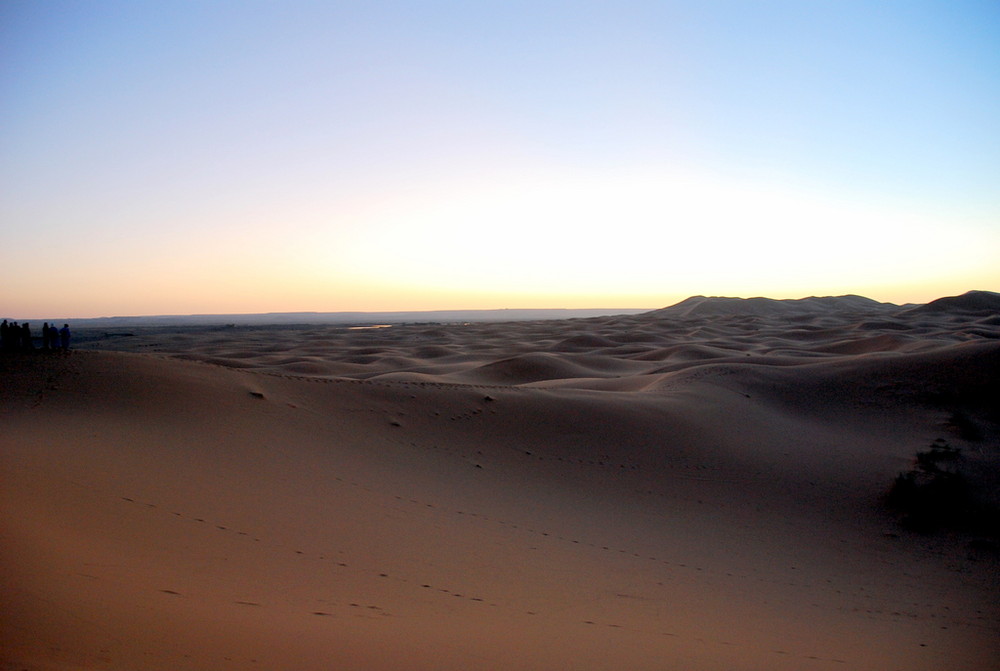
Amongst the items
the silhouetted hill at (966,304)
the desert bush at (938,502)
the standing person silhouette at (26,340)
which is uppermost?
the silhouetted hill at (966,304)

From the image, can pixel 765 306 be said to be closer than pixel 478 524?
No

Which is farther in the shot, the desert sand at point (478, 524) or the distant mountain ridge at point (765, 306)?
the distant mountain ridge at point (765, 306)

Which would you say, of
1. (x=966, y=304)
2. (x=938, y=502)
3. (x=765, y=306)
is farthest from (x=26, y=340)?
(x=765, y=306)

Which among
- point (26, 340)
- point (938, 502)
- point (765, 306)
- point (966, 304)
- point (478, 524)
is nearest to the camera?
point (478, 524)

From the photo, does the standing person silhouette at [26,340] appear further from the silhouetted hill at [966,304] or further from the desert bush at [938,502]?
the silhouetted hill at [966,304]

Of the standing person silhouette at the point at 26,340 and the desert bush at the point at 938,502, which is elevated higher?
the standing person silhouette at the point at 26,340

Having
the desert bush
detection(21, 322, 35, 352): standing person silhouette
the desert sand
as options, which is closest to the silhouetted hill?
the desert sand

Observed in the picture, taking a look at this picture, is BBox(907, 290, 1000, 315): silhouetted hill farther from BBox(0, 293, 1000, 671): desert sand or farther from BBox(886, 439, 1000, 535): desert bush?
BBox(886, 439, 1000, 535): desert bush

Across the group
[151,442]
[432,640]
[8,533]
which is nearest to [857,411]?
[432,640]

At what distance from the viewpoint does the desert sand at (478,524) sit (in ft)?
11.3

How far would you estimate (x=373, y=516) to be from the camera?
5.91 metres

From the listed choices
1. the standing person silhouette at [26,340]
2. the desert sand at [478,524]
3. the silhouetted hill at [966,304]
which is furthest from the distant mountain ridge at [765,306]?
the standing person silhouette at [26,340]

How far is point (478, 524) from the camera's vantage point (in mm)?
6195

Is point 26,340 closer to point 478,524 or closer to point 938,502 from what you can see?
point 478,524
